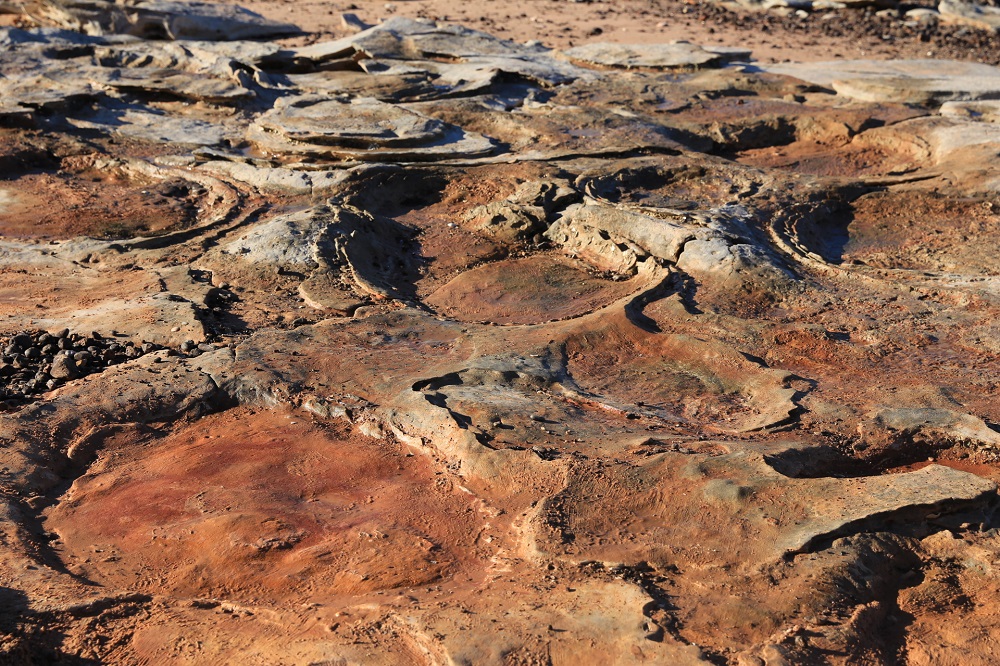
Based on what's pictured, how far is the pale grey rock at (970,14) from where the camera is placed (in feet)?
40.9

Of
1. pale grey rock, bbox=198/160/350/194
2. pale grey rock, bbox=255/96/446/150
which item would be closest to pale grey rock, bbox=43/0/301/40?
pale grey rock, bbox=255/96/446/150

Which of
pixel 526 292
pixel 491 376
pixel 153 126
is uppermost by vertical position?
pixel 153 126

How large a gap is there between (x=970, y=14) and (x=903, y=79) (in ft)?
15.0

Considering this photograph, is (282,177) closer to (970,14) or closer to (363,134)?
(363,134)

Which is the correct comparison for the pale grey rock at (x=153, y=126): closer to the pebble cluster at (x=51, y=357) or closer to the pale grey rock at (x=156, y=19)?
the pale grey rock at (x=156, y=19)

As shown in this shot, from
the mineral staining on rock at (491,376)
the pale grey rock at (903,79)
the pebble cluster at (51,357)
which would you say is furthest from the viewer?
the pale grey rock at (903,79)

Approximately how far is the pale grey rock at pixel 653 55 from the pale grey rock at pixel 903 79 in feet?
A: 1.67

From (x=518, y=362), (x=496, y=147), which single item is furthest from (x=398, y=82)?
(x=518, y=362)

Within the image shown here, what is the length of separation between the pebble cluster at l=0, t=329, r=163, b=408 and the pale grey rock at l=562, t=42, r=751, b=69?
658 cm

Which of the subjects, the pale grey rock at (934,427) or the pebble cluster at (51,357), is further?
the pebble cluster at (51,357)

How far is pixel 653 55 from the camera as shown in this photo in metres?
10.0

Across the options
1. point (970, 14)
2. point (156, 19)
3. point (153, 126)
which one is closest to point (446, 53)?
point (153, 126)

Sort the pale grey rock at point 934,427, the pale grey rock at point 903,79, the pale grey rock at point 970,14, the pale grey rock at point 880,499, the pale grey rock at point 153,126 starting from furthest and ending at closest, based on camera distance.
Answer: the pale grey rock at point 970,14
the pale grey rock at point 903,79
the pale grey rock at point 153,126
the pale grey rock at point 934,427
the pale grey rock at point 880,499

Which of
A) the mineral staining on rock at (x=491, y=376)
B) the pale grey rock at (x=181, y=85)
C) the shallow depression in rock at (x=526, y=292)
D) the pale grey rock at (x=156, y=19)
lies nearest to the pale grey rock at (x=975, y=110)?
the mineral staining on rock at (x=491, y=376)
